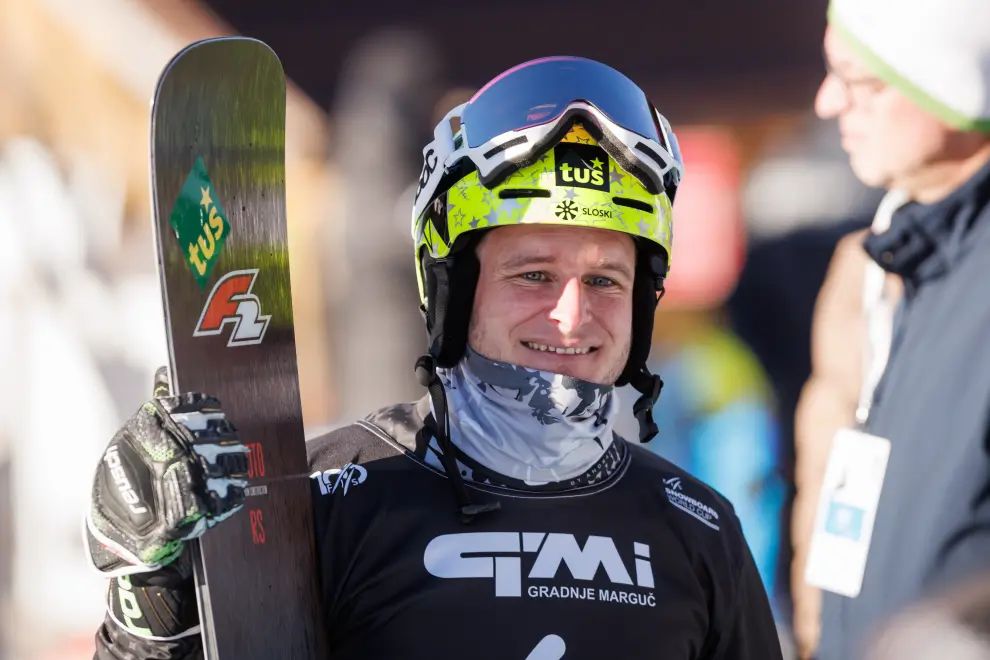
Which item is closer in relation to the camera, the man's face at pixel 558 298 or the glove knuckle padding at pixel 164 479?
the glove knuckle padding at pixel 164 479

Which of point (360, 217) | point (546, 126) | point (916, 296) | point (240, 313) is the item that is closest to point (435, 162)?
point (546, 126)

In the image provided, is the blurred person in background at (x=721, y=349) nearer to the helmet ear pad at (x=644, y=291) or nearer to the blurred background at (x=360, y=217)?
the blurred background at (x=360, y=217)

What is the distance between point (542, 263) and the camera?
7.24 ft

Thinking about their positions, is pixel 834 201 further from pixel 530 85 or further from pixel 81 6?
pixel 81 6

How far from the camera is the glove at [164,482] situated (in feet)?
5.05

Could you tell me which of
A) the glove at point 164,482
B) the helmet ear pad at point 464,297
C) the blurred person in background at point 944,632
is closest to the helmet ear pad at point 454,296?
the helmet ear pad at point 464,297

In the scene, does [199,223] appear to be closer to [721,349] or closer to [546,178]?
[546,178]

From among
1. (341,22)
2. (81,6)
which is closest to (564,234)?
(341,22)

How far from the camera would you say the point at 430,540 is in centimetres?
209

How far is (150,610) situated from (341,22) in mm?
2648

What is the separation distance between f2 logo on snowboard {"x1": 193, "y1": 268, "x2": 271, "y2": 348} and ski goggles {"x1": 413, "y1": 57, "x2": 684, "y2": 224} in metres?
0.47

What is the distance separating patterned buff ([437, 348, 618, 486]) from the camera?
2.21 metres

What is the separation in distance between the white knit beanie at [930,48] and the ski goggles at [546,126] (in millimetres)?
1570

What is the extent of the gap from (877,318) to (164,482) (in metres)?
2.81
